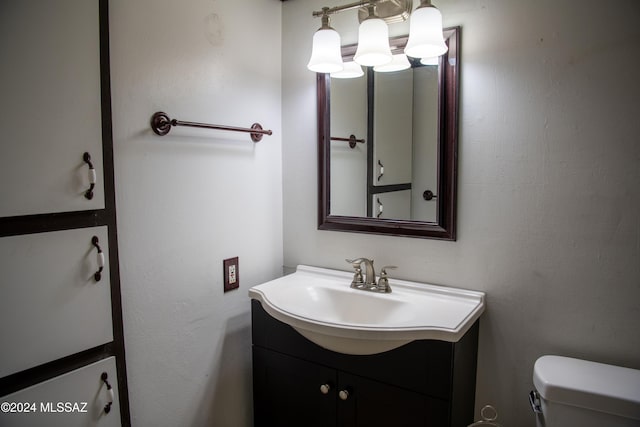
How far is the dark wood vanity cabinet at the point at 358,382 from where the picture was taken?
1.30 metres

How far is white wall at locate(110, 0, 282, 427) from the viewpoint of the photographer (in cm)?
142

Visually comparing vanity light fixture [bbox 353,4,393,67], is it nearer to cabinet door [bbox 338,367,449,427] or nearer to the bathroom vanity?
the bathroom vanity

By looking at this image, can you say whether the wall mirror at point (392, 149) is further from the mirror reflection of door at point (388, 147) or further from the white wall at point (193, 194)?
the white wall at point (193, 194)

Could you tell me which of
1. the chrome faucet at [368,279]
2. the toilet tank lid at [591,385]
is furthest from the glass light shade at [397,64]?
the toilet tank lid at [591,385]

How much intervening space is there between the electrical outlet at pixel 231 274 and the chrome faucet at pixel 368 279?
0.49 meters

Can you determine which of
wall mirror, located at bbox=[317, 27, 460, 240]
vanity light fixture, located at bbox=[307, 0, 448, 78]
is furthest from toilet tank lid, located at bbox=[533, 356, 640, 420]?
vanity light fixture, located at bbox=[307, 0, 448, 78]

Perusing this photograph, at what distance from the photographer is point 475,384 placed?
1.56m

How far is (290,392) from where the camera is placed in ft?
5.25

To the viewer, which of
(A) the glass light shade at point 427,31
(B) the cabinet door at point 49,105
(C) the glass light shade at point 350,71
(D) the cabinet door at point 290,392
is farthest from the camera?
(C) the glass light shade at point 350,71

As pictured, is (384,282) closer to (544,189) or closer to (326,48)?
(544,189)

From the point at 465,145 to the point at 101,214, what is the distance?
1256 millimetres

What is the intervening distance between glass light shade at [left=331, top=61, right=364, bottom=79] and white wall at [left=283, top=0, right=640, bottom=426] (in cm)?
37

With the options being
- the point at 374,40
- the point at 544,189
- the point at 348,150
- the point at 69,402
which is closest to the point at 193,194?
the point at 348,150

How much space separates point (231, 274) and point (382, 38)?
1.10 meters
